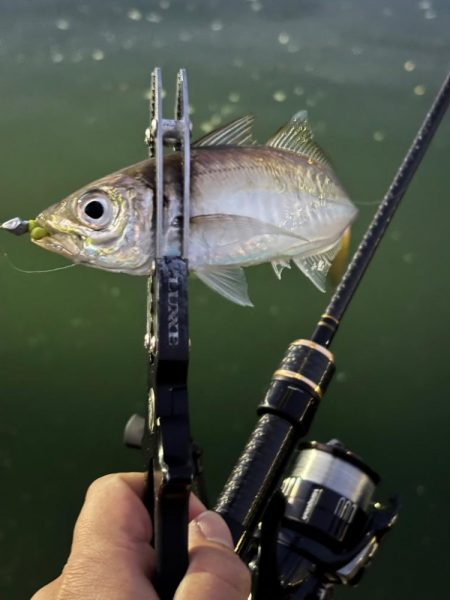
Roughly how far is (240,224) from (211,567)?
472 millimetres

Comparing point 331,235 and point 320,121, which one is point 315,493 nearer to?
point 331,235

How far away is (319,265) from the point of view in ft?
3.23

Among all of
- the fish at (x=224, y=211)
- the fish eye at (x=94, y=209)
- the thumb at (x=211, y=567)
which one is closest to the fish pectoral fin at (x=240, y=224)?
the fish at (x=224, y=211)

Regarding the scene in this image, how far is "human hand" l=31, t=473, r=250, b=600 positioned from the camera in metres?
0.94

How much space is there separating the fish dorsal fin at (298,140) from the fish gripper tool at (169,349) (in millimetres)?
142

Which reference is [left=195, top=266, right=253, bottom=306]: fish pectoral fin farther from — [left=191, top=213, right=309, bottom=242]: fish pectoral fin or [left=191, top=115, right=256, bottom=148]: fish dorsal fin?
[left=191, top=115, right=256, bottom=148]: fish dorsal fin

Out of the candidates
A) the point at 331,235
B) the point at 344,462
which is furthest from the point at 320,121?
the point at 331,235

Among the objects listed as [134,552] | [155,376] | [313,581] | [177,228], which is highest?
[177,228]

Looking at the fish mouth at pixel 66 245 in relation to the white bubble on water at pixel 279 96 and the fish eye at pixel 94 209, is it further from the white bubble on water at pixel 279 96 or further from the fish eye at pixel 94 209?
the white bubble on water at pixel 279 96

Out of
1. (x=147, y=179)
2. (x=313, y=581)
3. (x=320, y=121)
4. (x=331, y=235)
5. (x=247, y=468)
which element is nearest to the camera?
(x=147, y=179)

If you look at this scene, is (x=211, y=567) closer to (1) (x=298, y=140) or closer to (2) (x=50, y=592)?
(2) (x=50, y=592)

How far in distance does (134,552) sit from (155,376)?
286mm

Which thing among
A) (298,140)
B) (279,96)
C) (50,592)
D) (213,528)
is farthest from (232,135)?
(279,96)

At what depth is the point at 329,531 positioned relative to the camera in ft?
5.11
